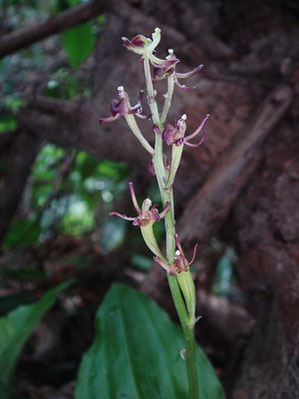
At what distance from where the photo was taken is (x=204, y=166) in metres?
1.32

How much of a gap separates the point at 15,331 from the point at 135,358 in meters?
0.39

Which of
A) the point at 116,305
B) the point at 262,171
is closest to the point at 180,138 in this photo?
the point at 116,305

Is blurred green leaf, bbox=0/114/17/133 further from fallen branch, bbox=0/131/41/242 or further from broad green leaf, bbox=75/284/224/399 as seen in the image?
broad green leaf, bbox=75/284/224/399

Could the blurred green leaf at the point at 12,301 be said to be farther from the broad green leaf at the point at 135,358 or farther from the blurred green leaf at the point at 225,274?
the blurred green leaf at the point at 225,274

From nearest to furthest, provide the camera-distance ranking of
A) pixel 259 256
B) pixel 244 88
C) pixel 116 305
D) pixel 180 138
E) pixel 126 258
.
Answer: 1. pixel 180 138
2. pixel 116 305
3. pixel 259 256
4. pixel 244 88
5. pixel 126 258

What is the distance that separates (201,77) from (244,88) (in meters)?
0.16

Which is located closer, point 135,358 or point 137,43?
point 137,43

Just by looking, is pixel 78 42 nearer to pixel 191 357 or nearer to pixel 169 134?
pixel 169 134

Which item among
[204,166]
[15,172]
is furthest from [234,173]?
[15,172]

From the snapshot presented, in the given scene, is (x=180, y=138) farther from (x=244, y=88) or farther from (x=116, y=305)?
(x=244, y=88)

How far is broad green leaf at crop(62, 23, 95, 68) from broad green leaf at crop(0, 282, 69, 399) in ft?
3.86

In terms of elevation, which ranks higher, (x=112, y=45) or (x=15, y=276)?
(x=112, y=45)

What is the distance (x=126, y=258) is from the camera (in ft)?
7.11

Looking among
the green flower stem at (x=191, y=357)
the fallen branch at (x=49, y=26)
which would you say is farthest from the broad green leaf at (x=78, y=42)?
the green flower stem at (x=191, y=357)
